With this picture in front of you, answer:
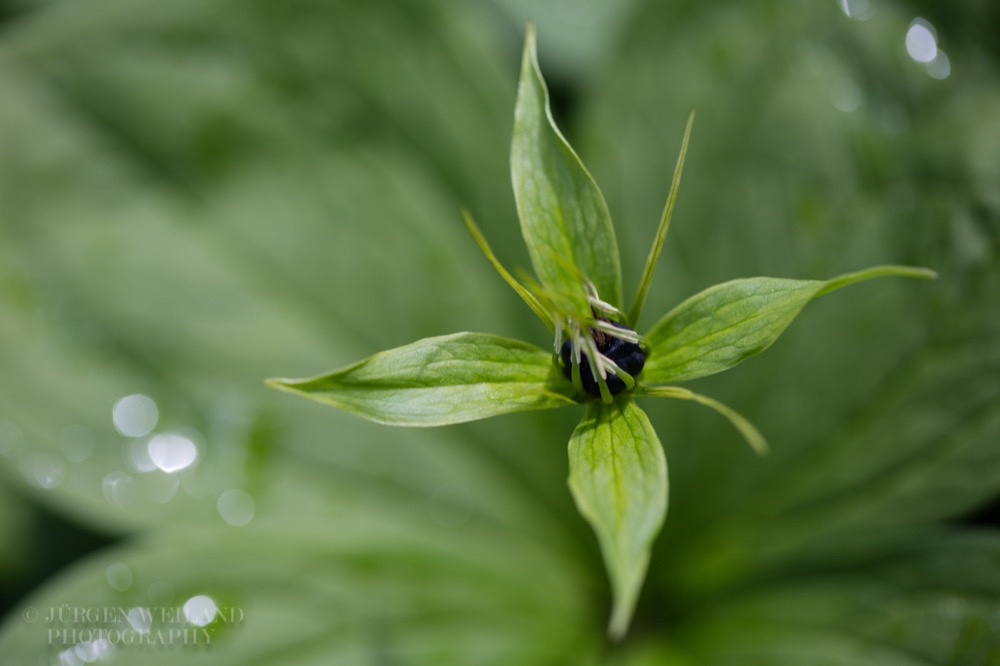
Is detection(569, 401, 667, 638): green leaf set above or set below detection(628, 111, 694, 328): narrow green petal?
below

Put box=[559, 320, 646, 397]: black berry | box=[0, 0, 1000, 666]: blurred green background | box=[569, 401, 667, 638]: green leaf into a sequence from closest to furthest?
box=[569, 401, 667, 638]: green leaf
box=[559, 320, 646, 397]: black berry
box=[0, 0, 1000, 666]: blurred green background

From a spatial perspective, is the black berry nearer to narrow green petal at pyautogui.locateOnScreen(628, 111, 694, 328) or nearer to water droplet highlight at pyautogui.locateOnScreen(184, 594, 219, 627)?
narrow green petal at pyautogui.locateOnScreen(628, 111, 694, 328)

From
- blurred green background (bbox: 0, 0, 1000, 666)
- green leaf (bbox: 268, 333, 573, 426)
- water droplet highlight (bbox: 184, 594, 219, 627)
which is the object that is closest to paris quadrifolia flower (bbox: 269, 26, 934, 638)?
green leaf (bbox: 268, 333, 573, 426)

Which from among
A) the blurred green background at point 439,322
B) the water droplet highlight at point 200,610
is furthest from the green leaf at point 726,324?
the water droplet highlight at point 200,610

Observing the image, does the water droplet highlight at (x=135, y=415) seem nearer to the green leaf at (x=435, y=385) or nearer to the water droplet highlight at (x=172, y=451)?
the water droplet highlight at (x=172, y=451)

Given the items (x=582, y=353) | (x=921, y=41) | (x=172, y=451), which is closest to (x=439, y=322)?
(x=172, y=451)

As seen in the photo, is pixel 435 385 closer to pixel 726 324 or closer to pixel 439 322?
pixel 726 324
